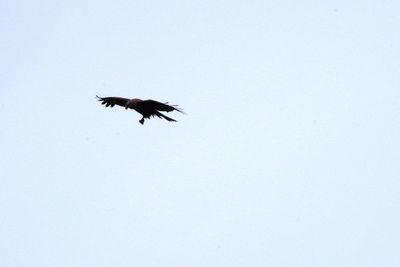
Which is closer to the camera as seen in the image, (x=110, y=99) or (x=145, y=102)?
(x=145, y=102)

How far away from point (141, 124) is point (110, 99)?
3.14 meters

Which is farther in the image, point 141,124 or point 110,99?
point 110,99

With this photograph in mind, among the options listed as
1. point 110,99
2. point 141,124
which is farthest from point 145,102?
point 110,99

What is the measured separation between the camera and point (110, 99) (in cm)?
2352

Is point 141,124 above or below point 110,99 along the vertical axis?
below

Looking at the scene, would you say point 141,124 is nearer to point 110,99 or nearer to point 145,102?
point 145,102

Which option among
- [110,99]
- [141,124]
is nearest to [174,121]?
[141,124]

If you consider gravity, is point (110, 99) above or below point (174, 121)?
above

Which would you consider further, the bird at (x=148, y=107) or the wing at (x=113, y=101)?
the wing at (x=113, y=101)

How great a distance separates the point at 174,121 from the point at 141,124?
3.97ft

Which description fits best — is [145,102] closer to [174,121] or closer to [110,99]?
[174,121]

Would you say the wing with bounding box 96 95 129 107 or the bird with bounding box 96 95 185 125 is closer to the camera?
the bird with bounding box 96 95 185 125

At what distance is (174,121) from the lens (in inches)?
795

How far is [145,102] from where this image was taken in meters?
20.9
